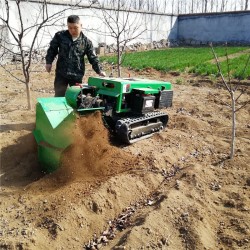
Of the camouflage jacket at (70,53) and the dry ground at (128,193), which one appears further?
the camouflage jacket at (70,53)

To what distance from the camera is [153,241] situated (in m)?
2.97

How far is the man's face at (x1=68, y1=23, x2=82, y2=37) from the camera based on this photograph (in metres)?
5.11

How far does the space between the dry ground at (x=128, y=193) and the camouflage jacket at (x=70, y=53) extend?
4.03ft

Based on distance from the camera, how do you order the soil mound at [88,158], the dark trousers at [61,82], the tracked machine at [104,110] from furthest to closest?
the dark trousers at [61,82], the tracked machine at [104,110], the soil mound at [88,158]

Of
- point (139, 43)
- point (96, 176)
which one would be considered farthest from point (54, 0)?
point (96, 176)

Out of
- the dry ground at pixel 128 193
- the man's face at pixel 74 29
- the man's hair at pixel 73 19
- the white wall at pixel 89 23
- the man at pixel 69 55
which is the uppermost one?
the white wall at pixel 89 23

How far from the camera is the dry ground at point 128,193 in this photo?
308cm

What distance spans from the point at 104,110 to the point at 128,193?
1.29 m

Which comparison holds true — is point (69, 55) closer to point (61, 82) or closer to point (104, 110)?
point (61, 82)

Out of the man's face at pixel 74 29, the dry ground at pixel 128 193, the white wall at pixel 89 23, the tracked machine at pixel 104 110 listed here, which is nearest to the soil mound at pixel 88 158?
the dry ground at pixel 128 193

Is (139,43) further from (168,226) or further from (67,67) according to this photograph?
(168,226)

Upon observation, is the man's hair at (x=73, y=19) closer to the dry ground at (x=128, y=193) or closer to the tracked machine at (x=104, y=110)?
the tracked machine at (x=104, y=110)

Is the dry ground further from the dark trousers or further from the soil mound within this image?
the dark trousers

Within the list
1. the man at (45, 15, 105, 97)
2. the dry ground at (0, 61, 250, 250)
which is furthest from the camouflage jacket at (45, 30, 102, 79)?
the dry ground at (0, 61, 250, 250)
